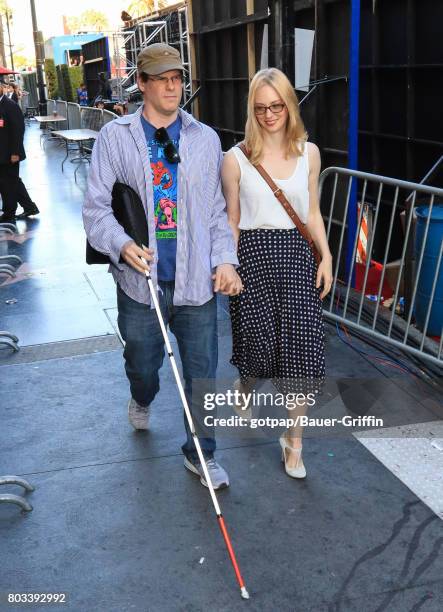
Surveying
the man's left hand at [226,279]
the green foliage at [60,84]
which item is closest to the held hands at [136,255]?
the man's left hand at [226,279]

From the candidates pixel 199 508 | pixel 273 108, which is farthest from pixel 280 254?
pixel 199 508

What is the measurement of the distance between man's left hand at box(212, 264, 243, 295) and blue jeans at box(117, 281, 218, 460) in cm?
14

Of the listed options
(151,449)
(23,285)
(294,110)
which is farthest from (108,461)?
(23,285)

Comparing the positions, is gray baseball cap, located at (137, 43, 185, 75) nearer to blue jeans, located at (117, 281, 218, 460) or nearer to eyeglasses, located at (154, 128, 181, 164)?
eyeglasses, located at (154, 128, 181, 164)

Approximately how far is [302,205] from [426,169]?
440 centimetres

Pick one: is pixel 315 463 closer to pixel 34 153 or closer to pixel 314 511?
pixel 314 511

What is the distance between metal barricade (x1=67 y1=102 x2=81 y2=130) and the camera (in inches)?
887

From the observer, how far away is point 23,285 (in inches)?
314

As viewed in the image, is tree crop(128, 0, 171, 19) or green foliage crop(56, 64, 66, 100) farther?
tree crop(128, 0, 171, 19)

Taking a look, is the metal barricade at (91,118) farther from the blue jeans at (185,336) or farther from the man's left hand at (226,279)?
the man's left hand at (226,279)

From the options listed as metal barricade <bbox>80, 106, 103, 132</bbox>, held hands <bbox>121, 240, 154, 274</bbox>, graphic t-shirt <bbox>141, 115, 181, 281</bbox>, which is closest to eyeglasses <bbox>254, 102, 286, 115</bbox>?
graphic t-shirt <bbox>141, 115, 181, 281</bbox>

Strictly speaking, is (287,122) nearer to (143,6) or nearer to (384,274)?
(384,274)

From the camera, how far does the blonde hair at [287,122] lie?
11.7 feet

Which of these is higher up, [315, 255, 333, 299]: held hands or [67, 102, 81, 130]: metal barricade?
[315, 255, 333, 299]: held hands
